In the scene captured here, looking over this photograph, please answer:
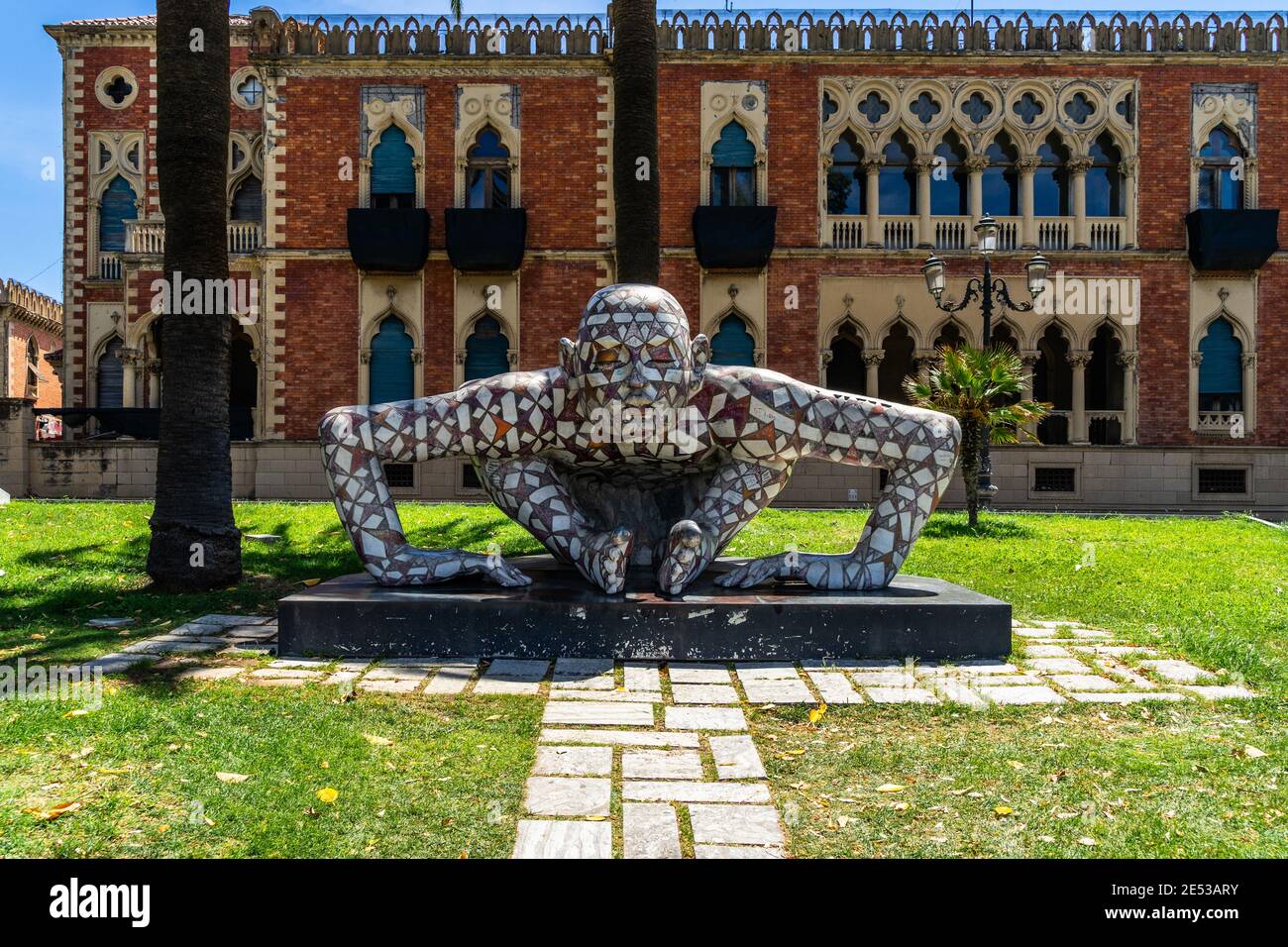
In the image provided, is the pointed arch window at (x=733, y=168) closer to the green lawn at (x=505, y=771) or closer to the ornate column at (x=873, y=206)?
the ornate column at (x=873, y=206)

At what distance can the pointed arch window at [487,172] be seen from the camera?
21391mm

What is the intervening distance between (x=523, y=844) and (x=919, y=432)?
160 inches

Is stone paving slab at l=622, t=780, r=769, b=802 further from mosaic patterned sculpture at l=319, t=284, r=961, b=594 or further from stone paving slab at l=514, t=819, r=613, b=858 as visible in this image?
mosaic patterned sculpture at l=319, t=284, r=961, b=594

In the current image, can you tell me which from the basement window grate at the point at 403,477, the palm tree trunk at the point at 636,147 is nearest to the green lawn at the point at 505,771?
the palm tree trunk at the point at 636,147

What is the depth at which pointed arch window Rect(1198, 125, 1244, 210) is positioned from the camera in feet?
69.2

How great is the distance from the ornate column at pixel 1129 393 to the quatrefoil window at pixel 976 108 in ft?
22.9

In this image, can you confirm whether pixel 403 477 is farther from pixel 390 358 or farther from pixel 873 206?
pixel 873 206

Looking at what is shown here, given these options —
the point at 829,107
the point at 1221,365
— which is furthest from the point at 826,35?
the point at 1221,365

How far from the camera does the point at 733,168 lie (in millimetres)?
21125

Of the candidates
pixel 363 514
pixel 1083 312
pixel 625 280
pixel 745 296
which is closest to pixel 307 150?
pixel 745 296

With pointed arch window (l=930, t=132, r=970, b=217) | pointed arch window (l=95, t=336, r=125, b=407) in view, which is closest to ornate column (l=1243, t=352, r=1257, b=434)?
pointed arch window (l=930, t=132, r=970, b=217)

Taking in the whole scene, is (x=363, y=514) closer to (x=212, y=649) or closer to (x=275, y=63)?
(x=212, y=649)

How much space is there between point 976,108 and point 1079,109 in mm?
2563

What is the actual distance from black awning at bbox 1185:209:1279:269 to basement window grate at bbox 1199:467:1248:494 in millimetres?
5017
